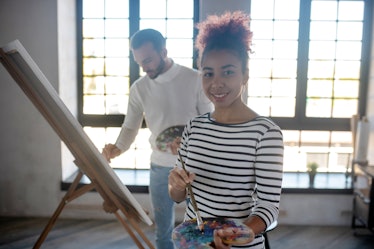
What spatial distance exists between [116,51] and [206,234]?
3.15 m

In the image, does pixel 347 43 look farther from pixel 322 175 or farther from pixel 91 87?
pixel 91 87

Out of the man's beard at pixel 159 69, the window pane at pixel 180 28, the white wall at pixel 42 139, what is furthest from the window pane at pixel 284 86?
the man's beard at pixel 159 69

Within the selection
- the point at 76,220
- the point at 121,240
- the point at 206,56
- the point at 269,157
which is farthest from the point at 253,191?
the point at 76,220

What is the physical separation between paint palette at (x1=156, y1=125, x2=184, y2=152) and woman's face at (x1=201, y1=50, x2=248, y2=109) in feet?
3.15

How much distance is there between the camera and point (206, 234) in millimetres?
1083

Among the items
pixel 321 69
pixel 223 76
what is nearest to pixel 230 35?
pixel 223 76

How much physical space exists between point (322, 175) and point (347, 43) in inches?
51.5

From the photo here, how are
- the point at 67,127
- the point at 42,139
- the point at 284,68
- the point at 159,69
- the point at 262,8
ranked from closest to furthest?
A: the point at 67,127
the point at 159,69
the point at 42,139
the point at 262,8
the point at 284,68

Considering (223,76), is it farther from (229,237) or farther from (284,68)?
(284,68)

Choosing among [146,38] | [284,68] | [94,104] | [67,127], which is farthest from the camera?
[94,104]

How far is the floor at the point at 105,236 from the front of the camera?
10.6 feet

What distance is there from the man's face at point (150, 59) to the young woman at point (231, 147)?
Result: 866mm

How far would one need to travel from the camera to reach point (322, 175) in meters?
3.99

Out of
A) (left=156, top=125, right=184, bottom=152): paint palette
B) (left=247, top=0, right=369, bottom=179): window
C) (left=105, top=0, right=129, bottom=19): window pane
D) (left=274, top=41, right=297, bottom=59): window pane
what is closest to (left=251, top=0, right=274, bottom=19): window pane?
(left=247, top=0, right=369, bottom=179): window
